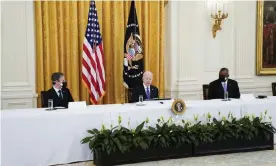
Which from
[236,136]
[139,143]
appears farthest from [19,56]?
[236,136]

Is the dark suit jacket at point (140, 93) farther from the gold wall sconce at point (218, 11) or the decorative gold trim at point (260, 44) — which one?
the decorative gold trim at point (260, 44)

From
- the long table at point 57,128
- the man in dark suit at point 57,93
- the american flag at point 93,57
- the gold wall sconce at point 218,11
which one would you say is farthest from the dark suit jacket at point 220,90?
the man in dark suit at point 57,93

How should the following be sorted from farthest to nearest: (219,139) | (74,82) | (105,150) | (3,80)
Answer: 1. (74,82)
2. (3,80)
3. (219,139)
4. (105,150)

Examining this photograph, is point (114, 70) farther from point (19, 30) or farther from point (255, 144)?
point (255, 144)

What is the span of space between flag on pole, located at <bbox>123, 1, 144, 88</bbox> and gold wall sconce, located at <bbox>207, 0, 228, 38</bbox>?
71.0 inches

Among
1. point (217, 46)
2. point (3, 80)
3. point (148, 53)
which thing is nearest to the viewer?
point (3, 80)

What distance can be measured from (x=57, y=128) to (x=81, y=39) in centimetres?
275

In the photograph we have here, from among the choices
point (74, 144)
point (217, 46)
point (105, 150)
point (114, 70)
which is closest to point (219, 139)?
point (105, 150)

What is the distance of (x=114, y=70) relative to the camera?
291 inches

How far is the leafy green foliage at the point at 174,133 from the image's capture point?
483 centimetres

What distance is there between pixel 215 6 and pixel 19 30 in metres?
3.98

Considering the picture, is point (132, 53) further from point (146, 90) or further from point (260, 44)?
point (260, 44)

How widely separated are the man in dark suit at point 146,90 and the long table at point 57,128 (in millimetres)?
920

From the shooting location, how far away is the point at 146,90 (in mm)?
6309
